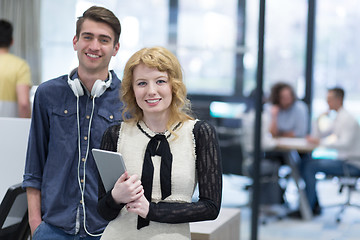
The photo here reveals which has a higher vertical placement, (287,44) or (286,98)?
(287,44)

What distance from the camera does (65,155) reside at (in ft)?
6.83

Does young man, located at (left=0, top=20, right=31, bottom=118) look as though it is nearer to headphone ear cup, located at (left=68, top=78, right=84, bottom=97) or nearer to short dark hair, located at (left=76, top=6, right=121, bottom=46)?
headphone ear cup, located at (left=68, top=78, right=84, bottom=97)

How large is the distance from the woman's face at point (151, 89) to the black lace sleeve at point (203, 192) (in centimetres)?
14

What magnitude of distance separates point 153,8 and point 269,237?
231 cm

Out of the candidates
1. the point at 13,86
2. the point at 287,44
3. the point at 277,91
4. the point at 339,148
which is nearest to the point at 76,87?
the point at 13,86

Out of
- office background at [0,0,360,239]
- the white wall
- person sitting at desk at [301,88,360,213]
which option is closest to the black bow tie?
the white wall

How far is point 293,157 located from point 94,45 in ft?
13.8

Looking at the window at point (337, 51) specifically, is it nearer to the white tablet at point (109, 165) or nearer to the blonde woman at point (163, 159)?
the blonde woman at point (163, 159)

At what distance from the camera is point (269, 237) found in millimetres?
4938

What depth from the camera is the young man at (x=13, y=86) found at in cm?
308

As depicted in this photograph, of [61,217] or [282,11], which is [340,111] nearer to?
[282,11]

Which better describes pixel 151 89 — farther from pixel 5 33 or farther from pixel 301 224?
pixel 301 224

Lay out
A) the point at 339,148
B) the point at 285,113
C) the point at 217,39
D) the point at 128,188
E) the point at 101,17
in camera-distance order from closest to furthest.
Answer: the point at 128,188, the point at 101,17, the point at 339,148, the point at 217,39, the point at 285,113

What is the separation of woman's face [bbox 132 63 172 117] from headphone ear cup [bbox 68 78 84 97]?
1.39 ft
